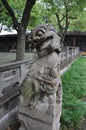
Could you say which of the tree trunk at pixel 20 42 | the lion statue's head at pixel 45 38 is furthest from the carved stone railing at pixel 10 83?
the tree trunk at pixel 20 42

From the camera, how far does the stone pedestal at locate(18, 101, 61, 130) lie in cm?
272

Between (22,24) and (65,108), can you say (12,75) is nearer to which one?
(65,108)

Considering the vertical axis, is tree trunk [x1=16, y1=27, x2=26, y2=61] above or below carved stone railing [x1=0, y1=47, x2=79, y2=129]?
above

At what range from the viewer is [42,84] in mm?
2641

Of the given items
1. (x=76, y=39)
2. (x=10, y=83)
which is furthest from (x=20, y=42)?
(x=76, y=39)

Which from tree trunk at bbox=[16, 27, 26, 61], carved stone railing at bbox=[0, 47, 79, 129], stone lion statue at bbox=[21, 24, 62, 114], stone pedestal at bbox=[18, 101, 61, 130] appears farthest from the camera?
tree trunk at bbox=[16, 27, 26, 61]

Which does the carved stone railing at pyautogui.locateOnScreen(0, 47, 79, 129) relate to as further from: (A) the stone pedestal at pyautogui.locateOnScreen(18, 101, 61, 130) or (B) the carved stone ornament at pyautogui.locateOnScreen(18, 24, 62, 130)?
(B) the carved stone ornament at pyautogui.locateOnScreen(18, 24, 62, 130)

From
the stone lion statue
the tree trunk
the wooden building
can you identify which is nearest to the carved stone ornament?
the stone lion statue

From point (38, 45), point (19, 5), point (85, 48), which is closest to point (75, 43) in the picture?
point (85, 48)

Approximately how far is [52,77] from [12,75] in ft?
8.30

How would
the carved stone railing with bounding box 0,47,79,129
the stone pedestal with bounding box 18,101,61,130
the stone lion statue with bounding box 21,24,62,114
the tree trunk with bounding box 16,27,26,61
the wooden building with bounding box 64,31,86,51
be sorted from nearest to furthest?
the stone lion statue with bounding box 21,24,62,114, the stone pedestal with bounding box 18,101,61,130, the carved stone railing with bounding box 0,47,79,129, the tree trunk with bounding box 16,27,26,61, the wooden building with bounding box 64,31,86,51

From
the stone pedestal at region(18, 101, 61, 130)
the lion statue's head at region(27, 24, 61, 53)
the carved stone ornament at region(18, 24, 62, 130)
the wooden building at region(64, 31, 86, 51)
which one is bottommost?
the stone pedestal at region(18, 101, 61, 130)

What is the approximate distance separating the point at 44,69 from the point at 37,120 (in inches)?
30.8

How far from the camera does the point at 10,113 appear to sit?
3596mm
